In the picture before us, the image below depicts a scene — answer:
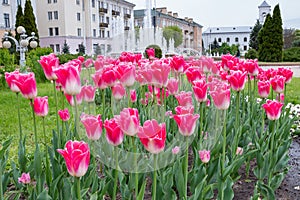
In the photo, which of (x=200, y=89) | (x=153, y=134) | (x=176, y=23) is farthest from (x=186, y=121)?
(x=176, y=23)

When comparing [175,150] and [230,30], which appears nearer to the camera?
[175,150]

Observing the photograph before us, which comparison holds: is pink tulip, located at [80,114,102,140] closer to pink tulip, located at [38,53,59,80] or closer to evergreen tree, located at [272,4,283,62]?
pink tulip, located at [38,53,59,80]

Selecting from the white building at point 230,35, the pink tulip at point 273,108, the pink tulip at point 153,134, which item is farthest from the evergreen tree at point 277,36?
the white building at point 230,35

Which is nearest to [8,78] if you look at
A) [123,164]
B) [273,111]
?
[123,164]

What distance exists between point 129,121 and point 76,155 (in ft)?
0.59

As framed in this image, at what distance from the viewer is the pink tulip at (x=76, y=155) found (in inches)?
40.4

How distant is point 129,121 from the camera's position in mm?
1021

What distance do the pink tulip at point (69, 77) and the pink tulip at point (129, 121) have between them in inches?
11.1

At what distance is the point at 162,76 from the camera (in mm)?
1507

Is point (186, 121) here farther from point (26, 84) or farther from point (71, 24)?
point (71, 24)

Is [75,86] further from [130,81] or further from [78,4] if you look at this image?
[78,4]

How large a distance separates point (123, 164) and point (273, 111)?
877 mm

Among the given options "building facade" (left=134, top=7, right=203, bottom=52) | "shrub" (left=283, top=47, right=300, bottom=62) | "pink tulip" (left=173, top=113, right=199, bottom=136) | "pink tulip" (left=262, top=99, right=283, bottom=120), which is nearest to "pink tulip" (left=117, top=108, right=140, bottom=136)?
"pink tulip" (left=173, top=113, right=199, bottom=136)

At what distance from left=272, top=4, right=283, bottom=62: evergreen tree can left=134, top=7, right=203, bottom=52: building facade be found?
20.9m
